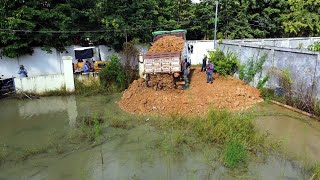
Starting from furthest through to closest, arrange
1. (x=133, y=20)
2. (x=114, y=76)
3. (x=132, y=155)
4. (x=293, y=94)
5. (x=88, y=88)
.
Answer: (x=133, y=20) → (x=114, y=76) → (x=88, y=88) → (x=293, y=94) → (x=132, y=155)

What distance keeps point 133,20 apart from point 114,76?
264 inches

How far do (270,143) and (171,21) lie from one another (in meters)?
16.6

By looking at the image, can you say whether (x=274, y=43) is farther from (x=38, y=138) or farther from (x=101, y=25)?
(x=38, y=138)

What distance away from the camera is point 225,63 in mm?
16172

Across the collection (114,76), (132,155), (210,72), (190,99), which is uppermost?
(210,72)

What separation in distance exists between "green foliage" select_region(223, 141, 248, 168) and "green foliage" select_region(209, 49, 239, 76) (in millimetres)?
9213

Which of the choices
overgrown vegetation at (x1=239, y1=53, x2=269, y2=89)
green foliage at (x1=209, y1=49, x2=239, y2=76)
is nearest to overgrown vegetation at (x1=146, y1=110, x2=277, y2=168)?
overgrown vegetation at (x1=239, y1=53, x2=269, y2=89)

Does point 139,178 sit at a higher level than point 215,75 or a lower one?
lower

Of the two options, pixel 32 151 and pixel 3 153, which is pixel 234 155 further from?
pixel 3 153

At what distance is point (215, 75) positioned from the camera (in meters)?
16.3

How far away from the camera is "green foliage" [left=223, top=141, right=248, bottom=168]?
723 centimetres

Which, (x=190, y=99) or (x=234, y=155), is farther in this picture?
(x=190, y=99)

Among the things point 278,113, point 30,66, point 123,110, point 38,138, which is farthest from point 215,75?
point 30,66

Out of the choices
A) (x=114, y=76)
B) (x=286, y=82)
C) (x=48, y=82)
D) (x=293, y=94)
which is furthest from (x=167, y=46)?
(x=48, y=82)
